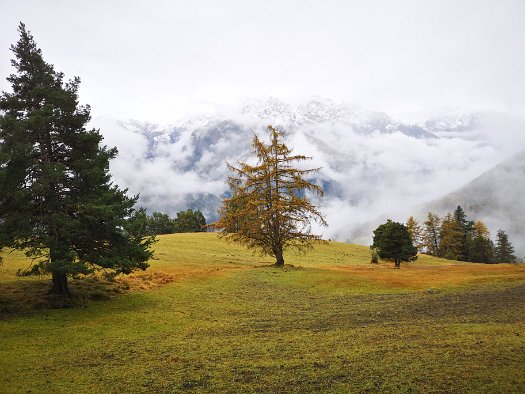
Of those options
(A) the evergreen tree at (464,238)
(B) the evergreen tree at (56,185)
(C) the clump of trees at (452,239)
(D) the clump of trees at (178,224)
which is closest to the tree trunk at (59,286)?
(B) the evergreen tree at (56,185)

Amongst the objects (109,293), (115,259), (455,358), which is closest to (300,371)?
(455,358)

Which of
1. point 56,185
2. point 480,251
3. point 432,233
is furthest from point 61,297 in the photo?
point 480,251

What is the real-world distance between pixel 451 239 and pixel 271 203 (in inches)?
3472

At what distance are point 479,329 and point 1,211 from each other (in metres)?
23.9

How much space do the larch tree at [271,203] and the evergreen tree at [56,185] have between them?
66.4 ft

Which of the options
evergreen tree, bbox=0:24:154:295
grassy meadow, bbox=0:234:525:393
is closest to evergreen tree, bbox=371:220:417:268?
grassy meadow, bbox=0:234:525:393

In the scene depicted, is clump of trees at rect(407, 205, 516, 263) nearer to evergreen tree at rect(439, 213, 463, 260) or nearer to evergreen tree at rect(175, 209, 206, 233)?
evergreen tree at rect(439, 213, 463, 260)

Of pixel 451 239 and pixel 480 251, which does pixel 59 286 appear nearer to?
pixel 451 239

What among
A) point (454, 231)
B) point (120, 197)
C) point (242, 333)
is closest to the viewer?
point (242, 333)

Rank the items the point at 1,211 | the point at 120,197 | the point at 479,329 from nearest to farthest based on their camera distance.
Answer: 1. the point at 479,329
2. the point at 1,211
3. the point at 120,197

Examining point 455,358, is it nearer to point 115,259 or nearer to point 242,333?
point 242,333

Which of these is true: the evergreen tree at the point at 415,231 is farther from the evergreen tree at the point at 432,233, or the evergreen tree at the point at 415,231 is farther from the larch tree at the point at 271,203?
the larch tree at the point at 271,203

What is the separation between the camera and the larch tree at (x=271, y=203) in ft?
140

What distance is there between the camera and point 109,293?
25.9 meters
